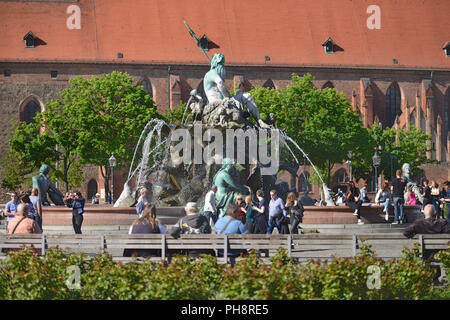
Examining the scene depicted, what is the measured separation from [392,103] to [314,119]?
58.3 feet

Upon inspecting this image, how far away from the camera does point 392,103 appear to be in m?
→ 69.2

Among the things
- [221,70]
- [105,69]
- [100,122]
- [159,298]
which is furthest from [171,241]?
[105,69]

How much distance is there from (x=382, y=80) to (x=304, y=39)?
7465 millimetres

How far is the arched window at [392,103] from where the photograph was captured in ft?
226

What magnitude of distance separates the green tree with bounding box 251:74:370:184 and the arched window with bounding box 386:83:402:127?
14535 millimetres

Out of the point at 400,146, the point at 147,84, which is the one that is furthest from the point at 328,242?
the point at 147,84

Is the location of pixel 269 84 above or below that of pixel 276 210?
above

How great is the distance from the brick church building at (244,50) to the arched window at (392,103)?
86mm

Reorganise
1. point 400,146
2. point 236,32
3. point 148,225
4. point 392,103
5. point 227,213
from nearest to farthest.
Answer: point 148,225 < point 227,213 < point 400,146 < point 236,32 < point 392,103

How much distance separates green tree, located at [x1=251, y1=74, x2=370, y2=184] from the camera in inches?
2114

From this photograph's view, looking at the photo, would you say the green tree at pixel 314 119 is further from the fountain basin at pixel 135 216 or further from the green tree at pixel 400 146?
the fountain basin at pixel 135 216

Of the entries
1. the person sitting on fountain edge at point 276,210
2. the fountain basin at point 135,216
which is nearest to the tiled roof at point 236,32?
the fountain basin at point 135,216

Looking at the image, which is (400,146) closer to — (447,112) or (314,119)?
(447,112)

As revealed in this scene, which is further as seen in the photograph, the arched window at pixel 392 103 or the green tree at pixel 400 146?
the arched window at pixel 392 103
